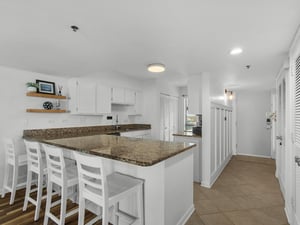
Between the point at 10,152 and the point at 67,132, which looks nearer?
the point at 10,152

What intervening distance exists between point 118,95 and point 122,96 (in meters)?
0.14

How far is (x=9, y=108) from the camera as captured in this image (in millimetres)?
2838

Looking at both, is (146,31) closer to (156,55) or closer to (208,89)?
(156,55)

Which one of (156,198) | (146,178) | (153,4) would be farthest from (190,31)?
(156,198)

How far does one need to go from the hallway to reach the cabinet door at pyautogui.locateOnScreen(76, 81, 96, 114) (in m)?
2.81

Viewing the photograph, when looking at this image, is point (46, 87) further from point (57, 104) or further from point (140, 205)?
point (140, 205)

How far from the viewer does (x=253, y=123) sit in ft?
18.9

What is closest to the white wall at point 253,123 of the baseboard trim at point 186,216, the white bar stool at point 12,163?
the baseboard trim at point 186,216

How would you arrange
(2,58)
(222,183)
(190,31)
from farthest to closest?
1. (222,183)
2. (2,58)
3. (190,31)

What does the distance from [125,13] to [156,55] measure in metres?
1.12

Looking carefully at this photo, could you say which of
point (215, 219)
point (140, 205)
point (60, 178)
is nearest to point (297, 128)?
point (215, 219)

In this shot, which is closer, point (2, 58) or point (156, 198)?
Answer: point (156, 198)

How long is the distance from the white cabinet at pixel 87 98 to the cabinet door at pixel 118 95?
144 millimetres

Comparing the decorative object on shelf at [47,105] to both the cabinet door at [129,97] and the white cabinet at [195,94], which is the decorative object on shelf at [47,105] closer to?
the cabinet door at [129,97]
